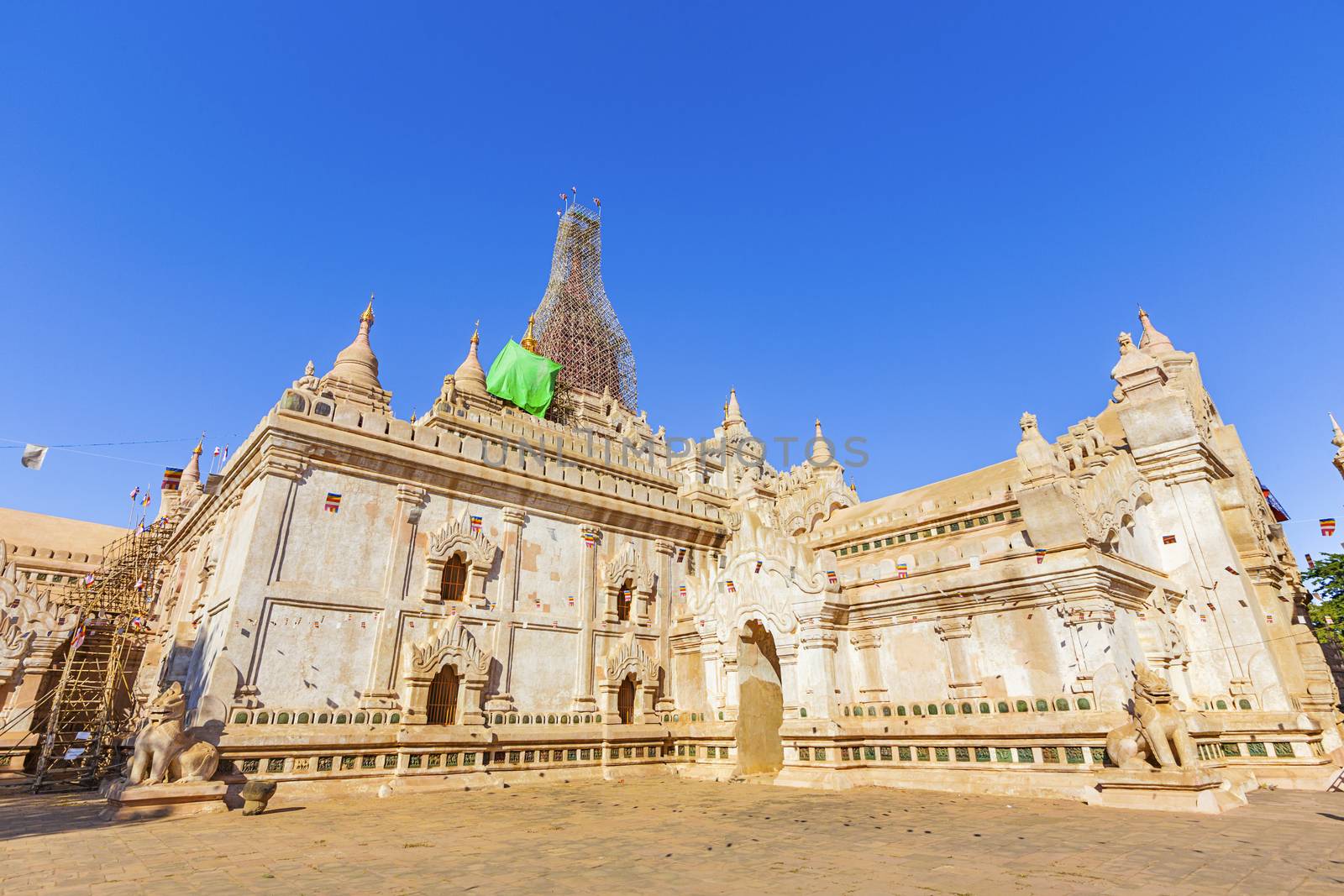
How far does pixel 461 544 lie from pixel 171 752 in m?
7.39

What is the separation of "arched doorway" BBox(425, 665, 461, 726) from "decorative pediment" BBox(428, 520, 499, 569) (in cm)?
280

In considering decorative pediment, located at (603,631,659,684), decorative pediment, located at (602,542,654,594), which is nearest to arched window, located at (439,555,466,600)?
decorative pediment, located at (602,542,654,594)

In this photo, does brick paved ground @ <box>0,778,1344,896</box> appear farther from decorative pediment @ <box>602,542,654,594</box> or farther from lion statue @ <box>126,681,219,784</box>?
decorative pediment @ <box>602,542,654,594</box>

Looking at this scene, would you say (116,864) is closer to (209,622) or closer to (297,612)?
(297,612)

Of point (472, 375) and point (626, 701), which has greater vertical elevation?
point (472, 375)

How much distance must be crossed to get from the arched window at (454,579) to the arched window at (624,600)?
4.91m

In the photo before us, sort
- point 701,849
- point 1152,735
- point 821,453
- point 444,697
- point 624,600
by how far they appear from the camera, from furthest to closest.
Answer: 1. point 821,453
2. point 624,600
3. point 444,697
4. point 1152,735
5. point 701,849

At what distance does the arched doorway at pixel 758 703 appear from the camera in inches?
743

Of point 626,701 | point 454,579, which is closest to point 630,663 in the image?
point 626,701

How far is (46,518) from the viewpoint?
3422 centimetres

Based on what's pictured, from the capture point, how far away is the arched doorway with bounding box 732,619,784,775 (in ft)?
61.9

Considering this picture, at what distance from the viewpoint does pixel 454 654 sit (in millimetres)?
17406

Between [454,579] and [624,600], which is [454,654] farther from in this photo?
[624,600]

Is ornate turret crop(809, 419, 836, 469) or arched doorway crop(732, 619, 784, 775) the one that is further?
ornate turret crop(809, 419, 836, 469)
